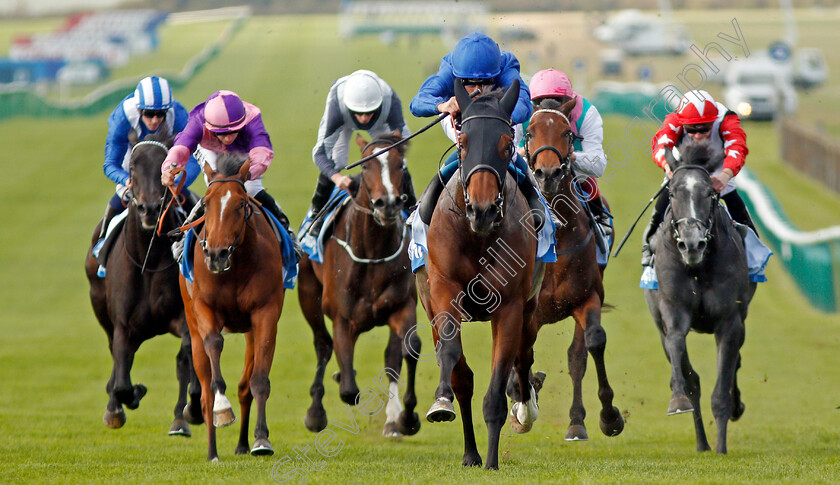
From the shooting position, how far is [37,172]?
30625 mm

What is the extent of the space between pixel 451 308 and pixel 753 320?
11441mm

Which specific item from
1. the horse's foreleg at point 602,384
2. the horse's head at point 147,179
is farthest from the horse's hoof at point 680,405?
the horse's head at point 147,179

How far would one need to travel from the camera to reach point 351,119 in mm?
9086

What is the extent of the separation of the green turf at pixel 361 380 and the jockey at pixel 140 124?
2.03m

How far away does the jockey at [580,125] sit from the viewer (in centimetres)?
817

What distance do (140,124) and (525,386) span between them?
3724 mm

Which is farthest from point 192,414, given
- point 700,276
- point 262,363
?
point 700,276

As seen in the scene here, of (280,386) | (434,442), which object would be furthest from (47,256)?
(434,442)

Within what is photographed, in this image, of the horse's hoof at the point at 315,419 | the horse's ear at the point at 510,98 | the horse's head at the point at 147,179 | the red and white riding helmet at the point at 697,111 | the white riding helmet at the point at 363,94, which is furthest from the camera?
the horse's hoof at the point at 315,419

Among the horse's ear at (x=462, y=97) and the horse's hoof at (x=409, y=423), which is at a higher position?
the horse's ear at (x=462, y=97)

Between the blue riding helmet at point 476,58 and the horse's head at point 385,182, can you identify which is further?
the horse's head at point 385,182

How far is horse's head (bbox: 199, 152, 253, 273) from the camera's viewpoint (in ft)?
22.9

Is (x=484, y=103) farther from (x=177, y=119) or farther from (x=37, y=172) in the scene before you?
(x=37, y=172)

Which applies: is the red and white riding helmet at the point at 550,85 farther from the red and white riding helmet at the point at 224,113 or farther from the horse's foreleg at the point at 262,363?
the horse's foreleg at the point at 262,363
